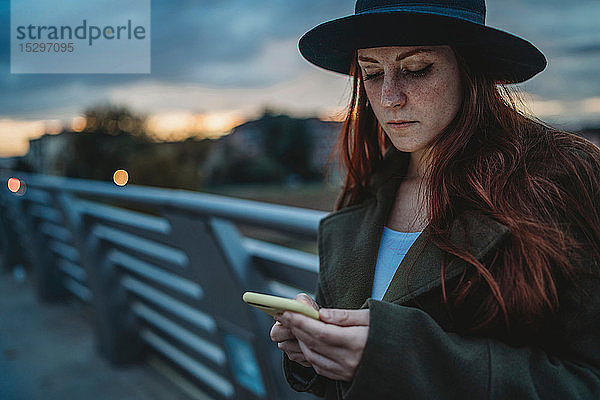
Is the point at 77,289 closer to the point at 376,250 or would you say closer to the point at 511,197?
the point at 376,250

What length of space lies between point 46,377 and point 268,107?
15.9 metres

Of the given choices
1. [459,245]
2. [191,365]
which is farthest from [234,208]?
[191,365]

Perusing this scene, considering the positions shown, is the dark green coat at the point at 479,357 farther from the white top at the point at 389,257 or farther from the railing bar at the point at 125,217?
the railing bar at the point at 125,217

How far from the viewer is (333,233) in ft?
4.08

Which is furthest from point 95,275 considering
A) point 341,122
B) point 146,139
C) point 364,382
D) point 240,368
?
point 146,139

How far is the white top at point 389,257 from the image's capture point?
42.6 inches

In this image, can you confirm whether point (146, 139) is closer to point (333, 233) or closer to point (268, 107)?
point (268, 107)

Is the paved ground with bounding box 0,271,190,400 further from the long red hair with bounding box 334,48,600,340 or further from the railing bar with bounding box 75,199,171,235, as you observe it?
the long red hair with bounding box 334,48,600,340

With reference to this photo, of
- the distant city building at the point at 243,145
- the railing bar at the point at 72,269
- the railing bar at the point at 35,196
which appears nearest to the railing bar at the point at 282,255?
the railing bar at the point at 72,269

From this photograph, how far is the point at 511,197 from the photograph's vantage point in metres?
0.90

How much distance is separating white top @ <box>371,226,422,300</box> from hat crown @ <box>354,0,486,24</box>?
41cm

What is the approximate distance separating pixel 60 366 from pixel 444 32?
3123 mm

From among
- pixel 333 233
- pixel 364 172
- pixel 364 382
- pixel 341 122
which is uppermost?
pixel 341 122

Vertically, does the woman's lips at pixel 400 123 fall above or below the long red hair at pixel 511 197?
above
